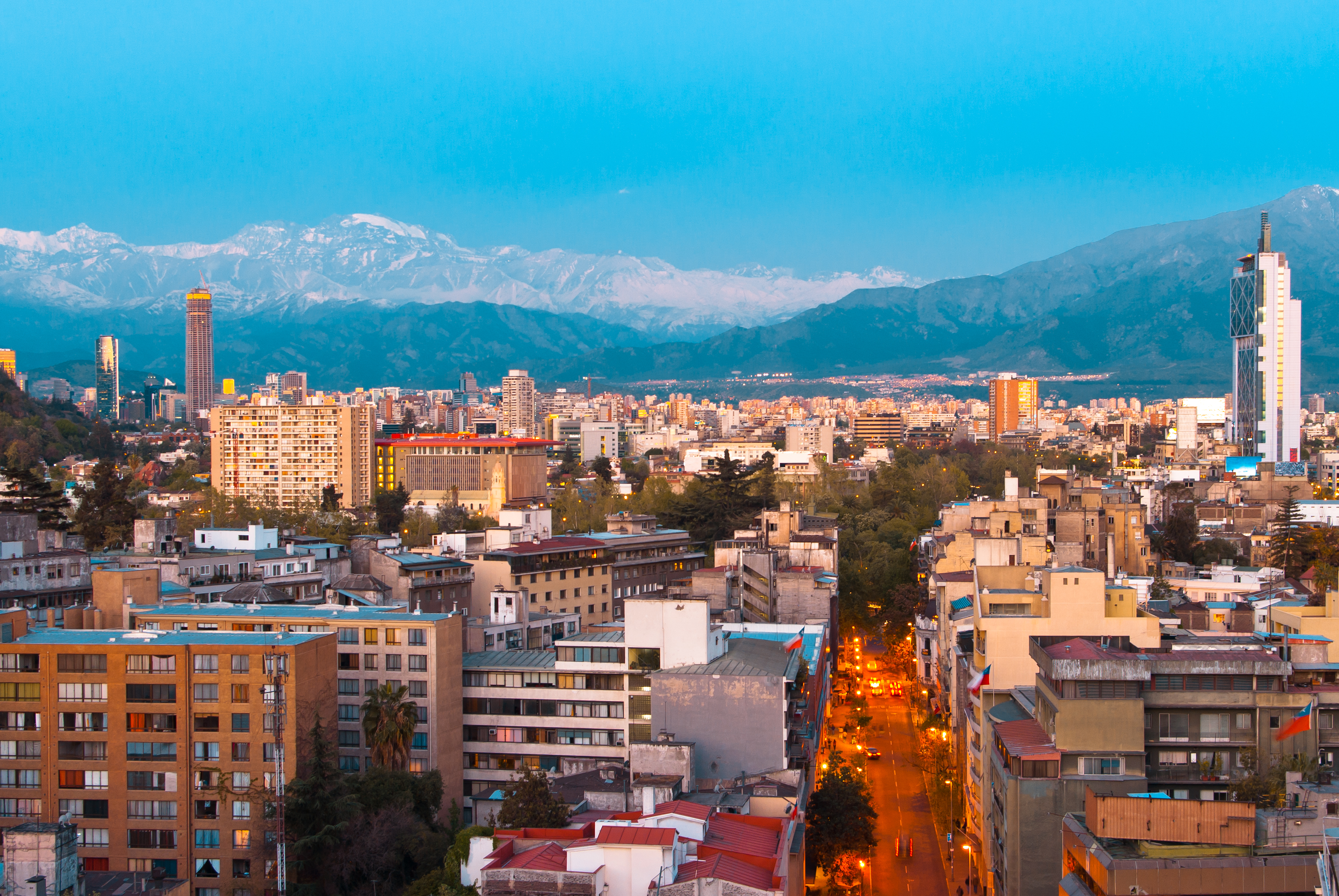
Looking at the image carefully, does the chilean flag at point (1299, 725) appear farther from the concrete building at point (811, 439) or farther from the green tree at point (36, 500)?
the concrete building at point (811, 439)

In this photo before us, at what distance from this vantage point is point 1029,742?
1944cm

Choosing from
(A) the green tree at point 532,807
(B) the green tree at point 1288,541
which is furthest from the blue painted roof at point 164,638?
(B) the green tree at point 1288,541

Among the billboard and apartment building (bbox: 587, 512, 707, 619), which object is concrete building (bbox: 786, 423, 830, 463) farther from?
apartment building (bbox: 587, 512, 707, 619)

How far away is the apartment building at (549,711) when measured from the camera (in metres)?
25.1

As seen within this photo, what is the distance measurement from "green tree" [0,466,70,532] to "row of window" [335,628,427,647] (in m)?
25.9

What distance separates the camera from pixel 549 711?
2566cm

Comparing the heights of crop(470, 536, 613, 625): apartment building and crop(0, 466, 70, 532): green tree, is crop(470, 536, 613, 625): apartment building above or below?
below

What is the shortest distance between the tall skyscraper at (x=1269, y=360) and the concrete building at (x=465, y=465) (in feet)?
207

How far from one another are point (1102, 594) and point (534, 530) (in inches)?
1183

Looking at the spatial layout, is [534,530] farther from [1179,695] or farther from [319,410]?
[319,410]

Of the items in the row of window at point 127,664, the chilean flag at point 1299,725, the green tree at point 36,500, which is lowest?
the chilean flag at point 1299,725

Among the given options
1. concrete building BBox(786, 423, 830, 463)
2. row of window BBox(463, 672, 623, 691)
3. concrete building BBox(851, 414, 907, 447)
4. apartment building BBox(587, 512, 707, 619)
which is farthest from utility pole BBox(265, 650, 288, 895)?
concrete building BBox(851, 414, 907, 447)

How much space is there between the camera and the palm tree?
23703 mm

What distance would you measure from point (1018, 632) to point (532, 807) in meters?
11.2
